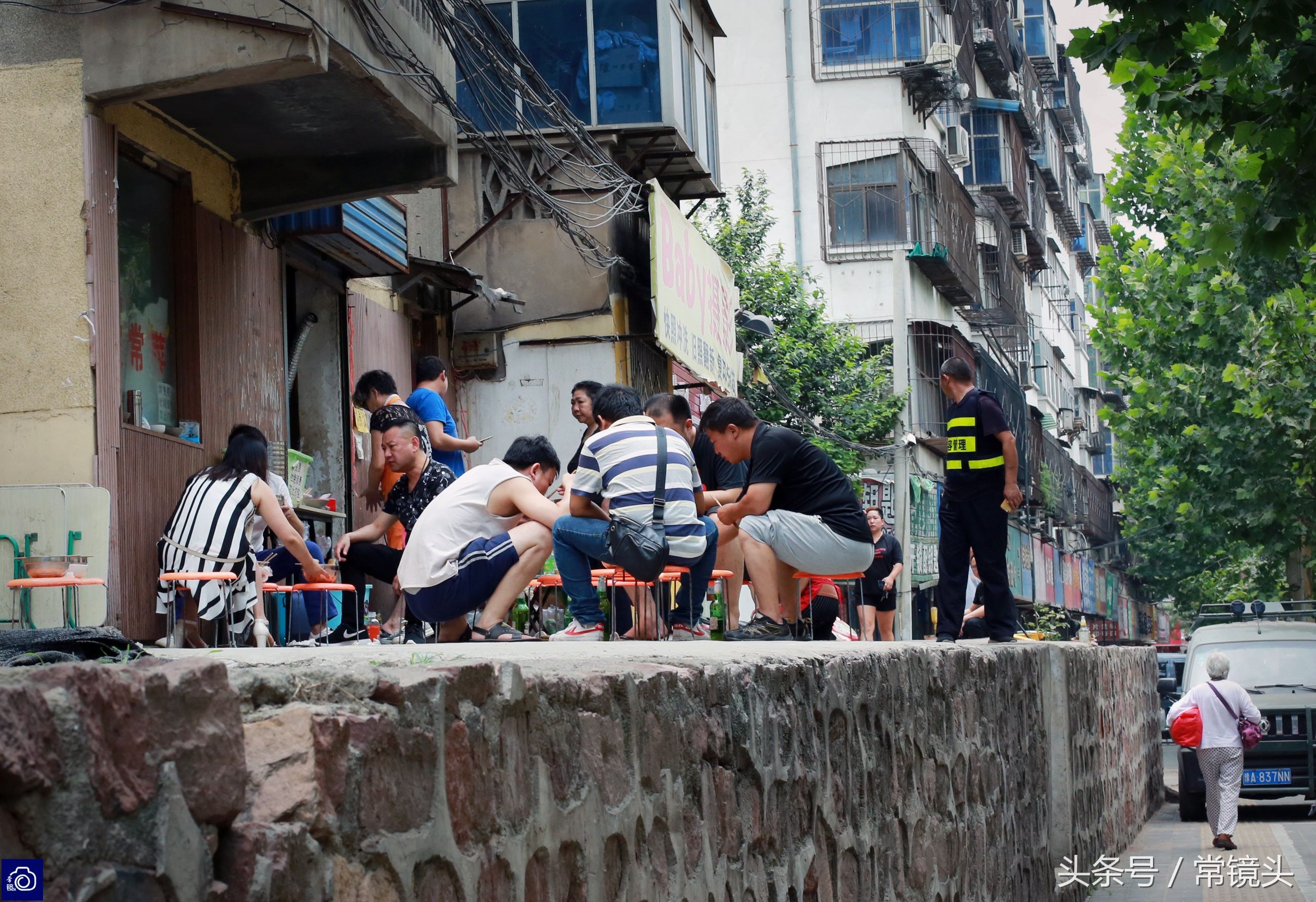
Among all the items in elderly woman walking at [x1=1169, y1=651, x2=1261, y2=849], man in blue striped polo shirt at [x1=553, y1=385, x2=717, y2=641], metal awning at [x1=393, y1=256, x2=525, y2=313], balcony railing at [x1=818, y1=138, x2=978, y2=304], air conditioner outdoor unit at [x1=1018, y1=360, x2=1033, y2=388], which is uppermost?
balcony railing at [x1=818, y1=138, x2=978, y2=304]

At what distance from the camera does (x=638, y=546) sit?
7.07 metres

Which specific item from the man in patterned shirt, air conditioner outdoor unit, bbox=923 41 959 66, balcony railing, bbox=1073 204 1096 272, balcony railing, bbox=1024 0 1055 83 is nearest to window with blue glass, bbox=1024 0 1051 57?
balcony railing, bbox=1024 0 1055 83

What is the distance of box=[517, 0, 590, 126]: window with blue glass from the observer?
16891mm

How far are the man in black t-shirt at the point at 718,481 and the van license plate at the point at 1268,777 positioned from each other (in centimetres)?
842

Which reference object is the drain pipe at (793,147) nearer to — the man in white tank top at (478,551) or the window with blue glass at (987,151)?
the window with blue glass at (987,151)

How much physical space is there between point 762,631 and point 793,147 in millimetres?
26573

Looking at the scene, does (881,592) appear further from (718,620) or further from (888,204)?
A: (888,204)

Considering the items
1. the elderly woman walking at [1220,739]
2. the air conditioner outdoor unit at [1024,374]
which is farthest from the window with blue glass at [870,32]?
the elderly woman walking at [1220,739]

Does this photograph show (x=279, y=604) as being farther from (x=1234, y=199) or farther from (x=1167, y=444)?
(x=1167, y=444)

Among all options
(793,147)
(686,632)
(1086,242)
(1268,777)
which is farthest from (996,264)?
(686,632)

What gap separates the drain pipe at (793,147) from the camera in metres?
33.0

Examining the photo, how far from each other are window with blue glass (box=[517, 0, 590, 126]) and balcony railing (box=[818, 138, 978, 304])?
1561 centimetres

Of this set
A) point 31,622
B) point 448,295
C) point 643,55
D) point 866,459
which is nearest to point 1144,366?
point 866,459

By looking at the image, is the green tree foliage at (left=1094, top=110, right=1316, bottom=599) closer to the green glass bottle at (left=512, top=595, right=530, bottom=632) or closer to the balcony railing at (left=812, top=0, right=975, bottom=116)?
the balcony railing at (left=812, top=0, right=975, bottom=116)
